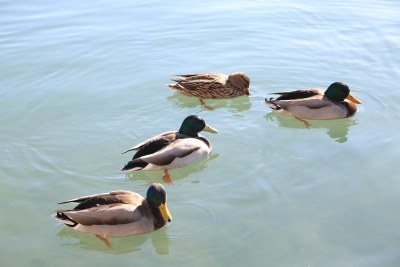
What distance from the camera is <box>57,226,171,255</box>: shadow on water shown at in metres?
6.41

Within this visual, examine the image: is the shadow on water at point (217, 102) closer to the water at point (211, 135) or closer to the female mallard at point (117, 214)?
the water at point (211, 135)

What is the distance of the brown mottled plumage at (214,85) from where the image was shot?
9906 millimetres

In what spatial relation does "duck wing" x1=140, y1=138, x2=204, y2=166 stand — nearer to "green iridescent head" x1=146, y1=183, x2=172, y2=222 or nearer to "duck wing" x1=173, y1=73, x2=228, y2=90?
"green iridescent head" x1=146, y1=183, x2=172, y2=222

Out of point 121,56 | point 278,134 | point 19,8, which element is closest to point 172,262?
point 278,134

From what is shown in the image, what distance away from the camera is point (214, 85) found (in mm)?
9930

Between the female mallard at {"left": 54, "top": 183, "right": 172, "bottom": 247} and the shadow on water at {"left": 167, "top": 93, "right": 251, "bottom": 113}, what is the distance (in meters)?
3.42

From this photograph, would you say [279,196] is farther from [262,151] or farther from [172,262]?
[172,262]

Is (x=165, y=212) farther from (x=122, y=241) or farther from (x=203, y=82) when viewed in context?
(x=203, y=82)

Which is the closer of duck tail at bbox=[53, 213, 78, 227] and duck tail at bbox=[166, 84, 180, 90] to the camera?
duck tail at bbox=[53, 213, 78, 227]

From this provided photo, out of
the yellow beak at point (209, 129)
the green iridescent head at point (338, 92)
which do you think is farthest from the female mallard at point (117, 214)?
the green iridescent head at point (338, 92)

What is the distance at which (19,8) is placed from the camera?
573 inches

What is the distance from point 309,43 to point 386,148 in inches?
172

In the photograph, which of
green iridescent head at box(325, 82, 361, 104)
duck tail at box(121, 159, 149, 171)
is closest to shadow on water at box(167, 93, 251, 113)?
green iridescent head at box(325, 82, 361, 104)

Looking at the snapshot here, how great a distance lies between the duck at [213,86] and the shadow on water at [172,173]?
198 centimetres
